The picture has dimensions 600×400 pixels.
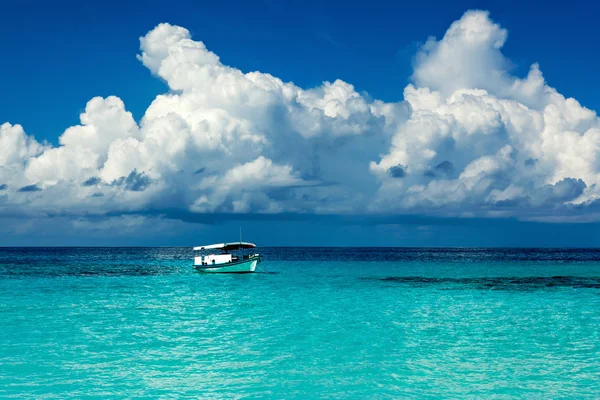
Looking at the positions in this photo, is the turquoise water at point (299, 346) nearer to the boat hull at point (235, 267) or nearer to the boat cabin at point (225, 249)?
the boat cabin at point (225, 249)

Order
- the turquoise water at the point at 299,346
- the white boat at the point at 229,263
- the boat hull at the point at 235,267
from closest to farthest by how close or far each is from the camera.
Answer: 1. the turquoise water at the point at 299,346
2. the white boat at the point at 229,263
3. the boat hull at the point at 235,267

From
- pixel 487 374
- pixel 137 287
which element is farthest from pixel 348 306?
pixel 137 287

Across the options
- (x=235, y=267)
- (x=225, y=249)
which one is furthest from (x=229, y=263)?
(x=225, y=249)

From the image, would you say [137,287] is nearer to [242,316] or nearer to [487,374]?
[242,316]

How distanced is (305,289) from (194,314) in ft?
68.6

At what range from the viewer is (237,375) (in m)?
22.5

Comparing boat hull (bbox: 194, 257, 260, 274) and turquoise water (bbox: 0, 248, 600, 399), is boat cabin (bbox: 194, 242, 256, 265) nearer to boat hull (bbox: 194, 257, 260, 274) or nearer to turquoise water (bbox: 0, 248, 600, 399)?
boat hull (bbox: 194, 257, 260, 274)

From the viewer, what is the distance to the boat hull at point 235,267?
252 ft

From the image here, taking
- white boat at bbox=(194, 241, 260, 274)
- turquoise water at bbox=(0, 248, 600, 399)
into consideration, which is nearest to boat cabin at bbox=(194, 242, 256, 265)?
white boat at bbox=(194, 241, 260, 274)

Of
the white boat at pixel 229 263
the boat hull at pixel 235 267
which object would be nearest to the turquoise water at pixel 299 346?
the white boat at pixel 229 263

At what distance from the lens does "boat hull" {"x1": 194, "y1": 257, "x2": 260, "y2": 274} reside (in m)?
76.9

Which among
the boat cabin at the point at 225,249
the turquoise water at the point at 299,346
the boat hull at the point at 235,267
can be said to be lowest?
the turquoise water at the point at 299,346

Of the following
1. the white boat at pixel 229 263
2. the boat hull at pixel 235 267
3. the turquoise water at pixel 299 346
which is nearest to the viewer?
the turquoise water at pixel 299 346

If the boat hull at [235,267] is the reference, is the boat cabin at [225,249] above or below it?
above
